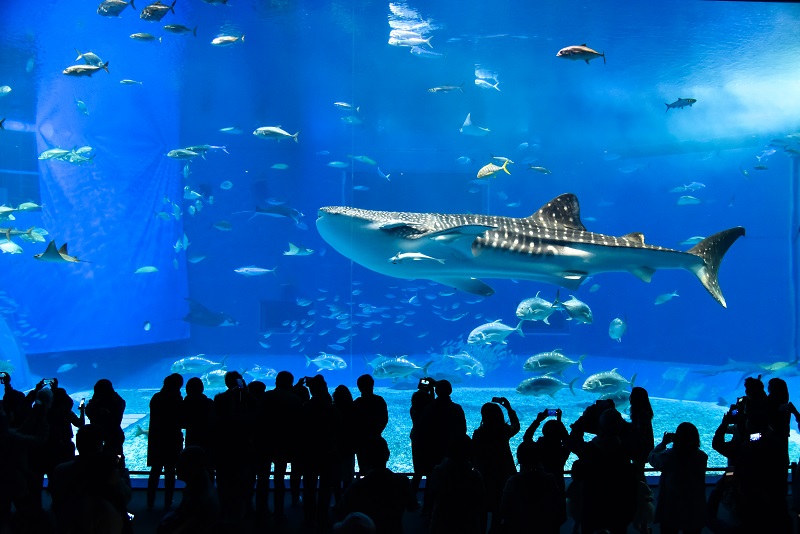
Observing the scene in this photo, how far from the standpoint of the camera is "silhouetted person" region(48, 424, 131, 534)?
2.15 meters

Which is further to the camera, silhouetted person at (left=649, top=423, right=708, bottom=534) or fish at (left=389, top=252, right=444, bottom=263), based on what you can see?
fish at (left=389, top=252, right=444, bottom=263)

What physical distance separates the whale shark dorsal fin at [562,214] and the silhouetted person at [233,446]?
151 inches

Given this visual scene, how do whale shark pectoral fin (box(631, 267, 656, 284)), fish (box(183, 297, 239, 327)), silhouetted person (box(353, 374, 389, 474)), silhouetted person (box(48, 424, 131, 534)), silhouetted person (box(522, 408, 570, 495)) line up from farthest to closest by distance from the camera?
fish (box(183, 297, 239, 327)), whale shark pectoral fin (box(631, 267, 656, 284)), silhouetted person (box(353, 374, 389, 474)), silhouetted person (box(522, 408, 570, 495)), silhouetted person (box(48, 424, 131, 534))

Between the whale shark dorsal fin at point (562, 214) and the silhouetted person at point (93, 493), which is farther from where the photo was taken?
the whale shark dorsal fin at point (562, 214)

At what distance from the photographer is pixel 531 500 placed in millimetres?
2518

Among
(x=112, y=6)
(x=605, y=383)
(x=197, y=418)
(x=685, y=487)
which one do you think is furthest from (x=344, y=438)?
(x=112, y=6)

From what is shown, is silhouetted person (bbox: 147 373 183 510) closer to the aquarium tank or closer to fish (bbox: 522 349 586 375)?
the aquarium tank

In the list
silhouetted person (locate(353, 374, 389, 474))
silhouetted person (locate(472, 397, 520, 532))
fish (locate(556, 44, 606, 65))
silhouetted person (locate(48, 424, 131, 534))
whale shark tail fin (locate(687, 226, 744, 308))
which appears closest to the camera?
silhouetted person (locate(48, 424, 131, 534))

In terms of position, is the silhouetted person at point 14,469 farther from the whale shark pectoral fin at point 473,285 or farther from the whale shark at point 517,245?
the whale shark pectoral fin at point 473,285

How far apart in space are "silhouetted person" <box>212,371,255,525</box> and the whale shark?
2.69 metres

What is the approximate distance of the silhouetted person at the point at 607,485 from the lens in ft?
9.07

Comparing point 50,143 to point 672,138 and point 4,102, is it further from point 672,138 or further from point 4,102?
point 672,138

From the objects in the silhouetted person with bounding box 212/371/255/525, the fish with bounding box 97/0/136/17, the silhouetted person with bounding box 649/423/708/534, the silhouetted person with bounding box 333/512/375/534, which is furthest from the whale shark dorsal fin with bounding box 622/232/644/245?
the fish with bounding box 97/0/136/17

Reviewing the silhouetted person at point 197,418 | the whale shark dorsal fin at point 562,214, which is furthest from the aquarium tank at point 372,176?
the silhouetted person at point 197,418
